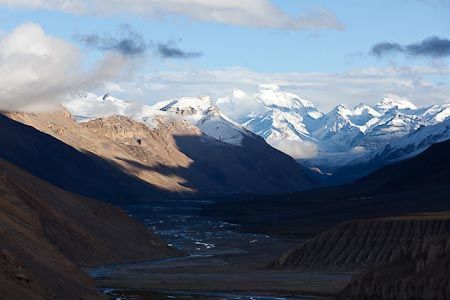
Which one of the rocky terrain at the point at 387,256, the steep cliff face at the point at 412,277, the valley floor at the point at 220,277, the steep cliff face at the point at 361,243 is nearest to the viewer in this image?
the steep cliff face at the point at 412,277

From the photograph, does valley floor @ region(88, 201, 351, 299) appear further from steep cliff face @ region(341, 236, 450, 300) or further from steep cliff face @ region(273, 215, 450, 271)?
Result: steep cliff face @ region(341, 236, 450, 300)

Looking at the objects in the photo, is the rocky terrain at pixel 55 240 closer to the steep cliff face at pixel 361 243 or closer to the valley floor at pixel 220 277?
the valley floor at pixel 220 277

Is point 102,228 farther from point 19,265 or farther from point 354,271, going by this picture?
point 19,265

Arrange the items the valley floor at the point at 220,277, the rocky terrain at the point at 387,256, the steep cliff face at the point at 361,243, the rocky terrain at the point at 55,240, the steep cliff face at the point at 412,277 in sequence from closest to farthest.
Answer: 1. the rocky terrain at the point at 55,240
2. the steep cliff face at the point at 412,277
3. the rocky terrain at the point at 387,256
4. the valley floor at the point at 220,277
5. the steep cliff face at the point at 361,243

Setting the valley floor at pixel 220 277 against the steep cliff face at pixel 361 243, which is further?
the steep cliff face at pixel 361 243

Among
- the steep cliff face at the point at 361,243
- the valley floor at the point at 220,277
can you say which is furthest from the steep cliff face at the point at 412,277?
the steep cliff face at the point at 361,243

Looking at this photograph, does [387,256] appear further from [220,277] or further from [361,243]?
[220,277]

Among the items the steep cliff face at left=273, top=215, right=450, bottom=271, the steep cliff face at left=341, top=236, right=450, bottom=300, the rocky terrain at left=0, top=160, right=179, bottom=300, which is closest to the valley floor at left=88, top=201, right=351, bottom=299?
the steep cliff face at left=273, top=215, right=450, bottom=271
